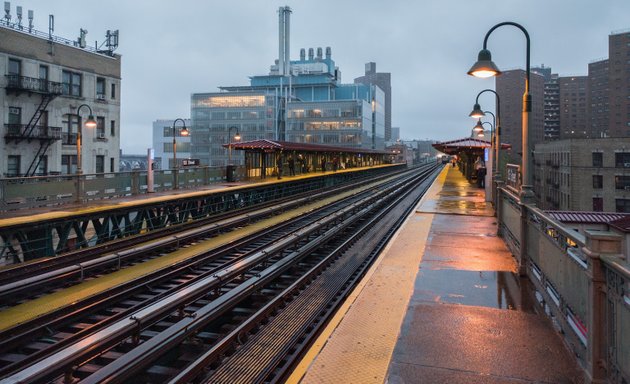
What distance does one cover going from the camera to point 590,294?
4.55m

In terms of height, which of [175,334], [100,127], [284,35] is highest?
[284,35]

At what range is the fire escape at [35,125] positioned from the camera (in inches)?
1273

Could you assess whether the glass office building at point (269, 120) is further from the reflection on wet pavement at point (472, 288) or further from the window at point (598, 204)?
the reflection on wet pavement at point (472, 288)

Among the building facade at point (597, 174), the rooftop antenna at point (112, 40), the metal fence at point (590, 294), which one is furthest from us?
the building facade at point (597, 174)

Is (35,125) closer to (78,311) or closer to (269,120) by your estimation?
(78,311)

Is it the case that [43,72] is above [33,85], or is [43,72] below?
above

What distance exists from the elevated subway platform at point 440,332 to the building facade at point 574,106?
662ft

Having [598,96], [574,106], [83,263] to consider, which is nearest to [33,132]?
[83,263]

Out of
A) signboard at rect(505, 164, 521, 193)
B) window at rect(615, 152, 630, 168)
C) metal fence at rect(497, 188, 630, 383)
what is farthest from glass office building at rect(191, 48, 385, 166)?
metal fence at rect(497, 188, 630, 383)

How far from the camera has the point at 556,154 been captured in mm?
82750

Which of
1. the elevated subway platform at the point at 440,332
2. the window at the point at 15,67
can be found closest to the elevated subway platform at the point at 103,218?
the elevated subway platform at the point at 440,332

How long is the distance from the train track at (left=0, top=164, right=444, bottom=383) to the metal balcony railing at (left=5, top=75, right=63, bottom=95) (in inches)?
1079

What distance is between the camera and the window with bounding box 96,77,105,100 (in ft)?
132

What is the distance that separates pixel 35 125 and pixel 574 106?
20365cm
